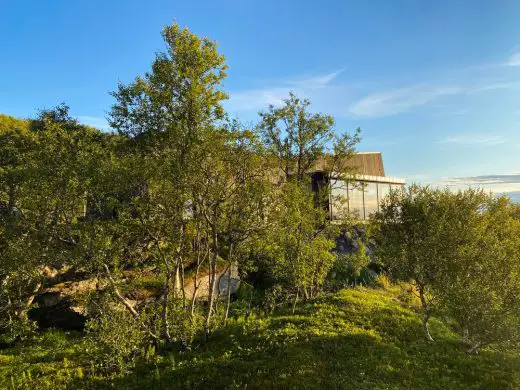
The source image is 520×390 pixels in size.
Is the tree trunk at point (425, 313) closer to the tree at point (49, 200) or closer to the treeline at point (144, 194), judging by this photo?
the treeline at point (144, 194)

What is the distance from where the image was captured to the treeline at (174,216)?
1262 cm

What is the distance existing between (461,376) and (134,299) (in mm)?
13943

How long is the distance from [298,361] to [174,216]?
642 centimetres

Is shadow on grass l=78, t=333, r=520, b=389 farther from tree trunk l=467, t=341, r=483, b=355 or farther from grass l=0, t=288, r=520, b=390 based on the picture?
tree trunk l=467, t=341, r=483, b=355

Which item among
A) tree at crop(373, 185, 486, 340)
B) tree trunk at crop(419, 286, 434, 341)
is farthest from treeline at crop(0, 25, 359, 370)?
tree trunk at crop(419, 286, 434, 341)

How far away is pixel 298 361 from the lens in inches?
494

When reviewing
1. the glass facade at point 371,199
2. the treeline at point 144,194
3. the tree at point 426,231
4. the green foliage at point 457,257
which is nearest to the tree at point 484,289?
the green foliage at point 457,257

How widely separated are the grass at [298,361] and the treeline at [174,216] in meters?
0.96

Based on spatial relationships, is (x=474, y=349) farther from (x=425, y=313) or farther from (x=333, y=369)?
(x=333, y=369)

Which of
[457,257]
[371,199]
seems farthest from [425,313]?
[371,199]

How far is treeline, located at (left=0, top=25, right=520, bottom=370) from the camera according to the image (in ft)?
41.4

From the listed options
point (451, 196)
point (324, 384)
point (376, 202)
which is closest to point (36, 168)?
point (324, 384)

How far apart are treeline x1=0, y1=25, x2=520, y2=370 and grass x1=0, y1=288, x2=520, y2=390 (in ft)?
3.14

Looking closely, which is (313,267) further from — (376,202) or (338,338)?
→ (376,202)
